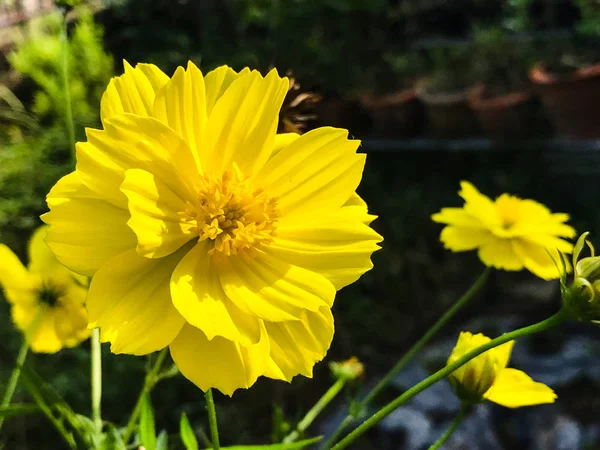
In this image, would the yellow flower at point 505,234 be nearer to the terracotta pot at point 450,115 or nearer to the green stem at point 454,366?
the green stem at point 454,366

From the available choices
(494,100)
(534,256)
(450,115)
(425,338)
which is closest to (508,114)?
(494,100)

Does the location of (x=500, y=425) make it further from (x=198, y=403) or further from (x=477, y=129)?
(x=477, y=129)

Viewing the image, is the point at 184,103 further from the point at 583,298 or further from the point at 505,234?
the point at 505,234

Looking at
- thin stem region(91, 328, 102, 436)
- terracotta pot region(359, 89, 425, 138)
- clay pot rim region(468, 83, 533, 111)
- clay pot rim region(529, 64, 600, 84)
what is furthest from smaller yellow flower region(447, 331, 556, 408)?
terracotta pot region(359, 89, 425, 138)

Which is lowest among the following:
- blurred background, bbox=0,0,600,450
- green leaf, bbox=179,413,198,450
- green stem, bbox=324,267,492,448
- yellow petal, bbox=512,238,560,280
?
blurred background, bbox=0,0,600,450

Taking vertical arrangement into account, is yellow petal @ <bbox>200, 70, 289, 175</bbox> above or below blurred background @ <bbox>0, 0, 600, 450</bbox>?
above

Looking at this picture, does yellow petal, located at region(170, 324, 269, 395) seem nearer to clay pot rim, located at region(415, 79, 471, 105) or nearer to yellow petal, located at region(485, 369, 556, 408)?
yellow petal, located at region(485, 369, 556, 408)

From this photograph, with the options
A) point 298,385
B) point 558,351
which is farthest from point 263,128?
point 558,351
